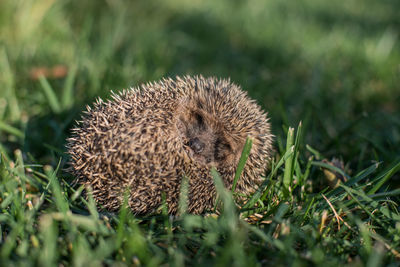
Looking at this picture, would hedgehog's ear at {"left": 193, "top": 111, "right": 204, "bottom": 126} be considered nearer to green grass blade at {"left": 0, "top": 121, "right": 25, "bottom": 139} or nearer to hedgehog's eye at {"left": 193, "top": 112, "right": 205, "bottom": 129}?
hedgehog's eye at {"left": 193, "top": 112, "right": 205, "bottom": 129}

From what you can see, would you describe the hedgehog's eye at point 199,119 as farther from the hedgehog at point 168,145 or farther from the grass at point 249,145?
the grass at point 249,145

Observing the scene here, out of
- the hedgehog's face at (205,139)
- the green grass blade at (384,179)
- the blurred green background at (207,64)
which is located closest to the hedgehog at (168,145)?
the hedgehog's face at (205,139)

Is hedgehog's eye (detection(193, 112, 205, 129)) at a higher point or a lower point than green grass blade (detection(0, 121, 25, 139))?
higher

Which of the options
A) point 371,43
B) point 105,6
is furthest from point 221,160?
point 105,6

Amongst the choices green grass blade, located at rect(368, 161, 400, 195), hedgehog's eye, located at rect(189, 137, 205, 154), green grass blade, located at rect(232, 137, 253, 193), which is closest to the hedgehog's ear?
hedgehog's eye, located at rect(189, 137, 205, 154)

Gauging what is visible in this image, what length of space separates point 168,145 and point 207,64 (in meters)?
3.35

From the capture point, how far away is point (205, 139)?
2.72 meters

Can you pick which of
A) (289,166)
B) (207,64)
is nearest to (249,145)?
(289,166)

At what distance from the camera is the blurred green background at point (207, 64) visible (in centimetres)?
369

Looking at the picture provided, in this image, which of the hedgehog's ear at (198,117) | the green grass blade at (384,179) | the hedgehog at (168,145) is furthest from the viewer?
the hedgehog's ear at (198,117)

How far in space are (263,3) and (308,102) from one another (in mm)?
4625

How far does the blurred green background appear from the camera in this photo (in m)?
3.69

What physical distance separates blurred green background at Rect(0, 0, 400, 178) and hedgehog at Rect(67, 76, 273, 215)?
19.6 inches

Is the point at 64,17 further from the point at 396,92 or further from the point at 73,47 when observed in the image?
the point at 396,92
